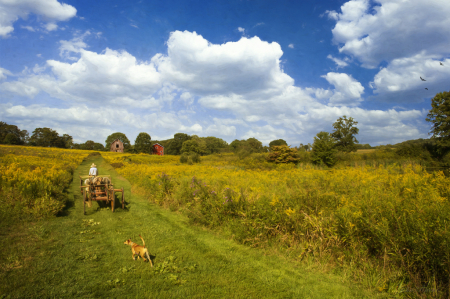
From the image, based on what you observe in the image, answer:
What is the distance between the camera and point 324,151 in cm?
2570

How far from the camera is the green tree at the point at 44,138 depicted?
228 feet

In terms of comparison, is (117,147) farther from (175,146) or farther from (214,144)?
(214,144)

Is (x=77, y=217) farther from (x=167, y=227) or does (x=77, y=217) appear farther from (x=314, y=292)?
(x=314, y=292)

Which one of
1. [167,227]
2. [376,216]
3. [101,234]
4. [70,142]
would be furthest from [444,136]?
[70,142]

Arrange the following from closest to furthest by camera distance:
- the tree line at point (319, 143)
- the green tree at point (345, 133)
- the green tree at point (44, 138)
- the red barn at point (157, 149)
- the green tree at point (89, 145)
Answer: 1. the tree line at point (319, 143)
2. the green tree at point (345, 133)
3. the green tree at point (44, 138)
4. the red barn at point (157, 149)
5. the green tree at point (89, 145)

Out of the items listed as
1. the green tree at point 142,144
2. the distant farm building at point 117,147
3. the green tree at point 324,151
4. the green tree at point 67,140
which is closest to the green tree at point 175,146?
the green tree at point 142,144

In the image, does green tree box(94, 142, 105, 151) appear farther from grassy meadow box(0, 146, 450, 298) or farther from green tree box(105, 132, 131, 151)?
grassy meadow box(0, 146, 450, 298)

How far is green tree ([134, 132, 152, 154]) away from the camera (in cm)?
7550

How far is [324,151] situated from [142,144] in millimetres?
64384

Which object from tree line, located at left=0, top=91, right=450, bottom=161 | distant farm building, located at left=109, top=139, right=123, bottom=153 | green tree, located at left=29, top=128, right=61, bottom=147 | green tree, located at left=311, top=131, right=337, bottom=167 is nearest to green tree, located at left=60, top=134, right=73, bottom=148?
tree line, located at left=0, top=91, right=450, bottom=161

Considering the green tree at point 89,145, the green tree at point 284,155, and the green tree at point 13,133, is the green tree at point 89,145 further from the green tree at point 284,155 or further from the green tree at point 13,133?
the green tree at point 284,155

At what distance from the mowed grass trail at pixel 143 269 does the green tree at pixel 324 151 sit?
22.4 metres

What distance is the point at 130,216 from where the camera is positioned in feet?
28.3

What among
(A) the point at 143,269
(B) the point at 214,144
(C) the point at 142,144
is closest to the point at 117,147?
(C) the point at 142,144
